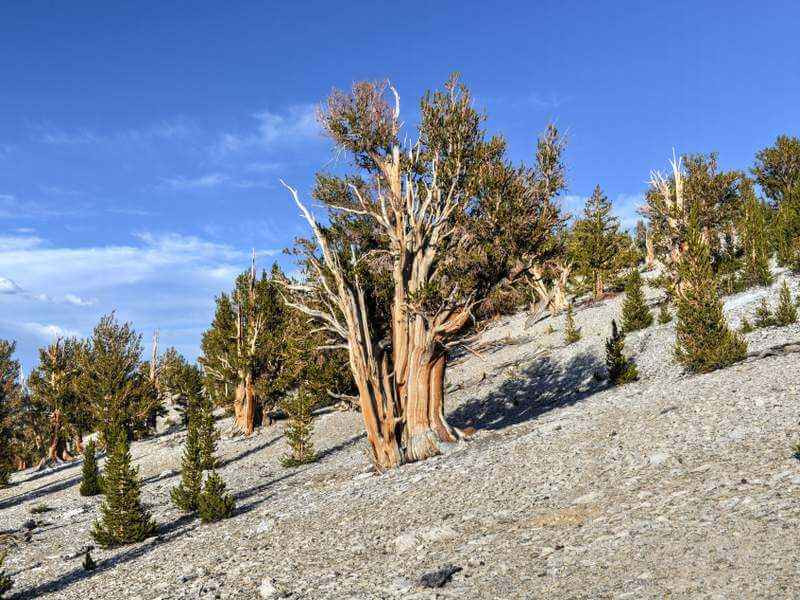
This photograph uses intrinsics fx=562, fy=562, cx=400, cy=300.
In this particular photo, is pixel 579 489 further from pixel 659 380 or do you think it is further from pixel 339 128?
pixel 339 128

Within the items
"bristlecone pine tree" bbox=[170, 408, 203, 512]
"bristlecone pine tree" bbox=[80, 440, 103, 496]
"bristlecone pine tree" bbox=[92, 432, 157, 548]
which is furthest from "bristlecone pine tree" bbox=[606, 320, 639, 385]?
"bristlecone pine tree" bbox=[80, 440, 103, 496]

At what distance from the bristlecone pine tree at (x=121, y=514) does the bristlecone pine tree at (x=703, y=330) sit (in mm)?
14994

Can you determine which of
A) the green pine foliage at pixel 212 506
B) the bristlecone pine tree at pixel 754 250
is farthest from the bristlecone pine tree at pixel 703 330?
the green pine foliage at pixel 212 506

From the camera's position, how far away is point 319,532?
9.55 m

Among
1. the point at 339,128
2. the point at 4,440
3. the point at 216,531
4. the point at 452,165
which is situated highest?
the point at 339,128

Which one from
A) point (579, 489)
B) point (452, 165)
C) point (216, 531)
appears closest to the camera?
point (579, 489)

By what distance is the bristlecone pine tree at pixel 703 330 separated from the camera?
15.9 meters

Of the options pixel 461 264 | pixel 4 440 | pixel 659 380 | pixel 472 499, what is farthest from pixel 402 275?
pixel 4 440

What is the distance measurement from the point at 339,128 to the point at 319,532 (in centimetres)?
1116

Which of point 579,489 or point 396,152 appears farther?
point 396,152

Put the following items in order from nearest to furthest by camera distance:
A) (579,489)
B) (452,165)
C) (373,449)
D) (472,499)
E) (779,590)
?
(779,590), (579,489), (472,499), (373,449), (452,165)

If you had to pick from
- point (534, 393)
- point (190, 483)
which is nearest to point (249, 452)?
point (190, 483)

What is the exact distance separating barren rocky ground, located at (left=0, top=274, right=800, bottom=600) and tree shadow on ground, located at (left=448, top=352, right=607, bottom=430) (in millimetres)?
379

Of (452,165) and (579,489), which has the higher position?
(452,165)
